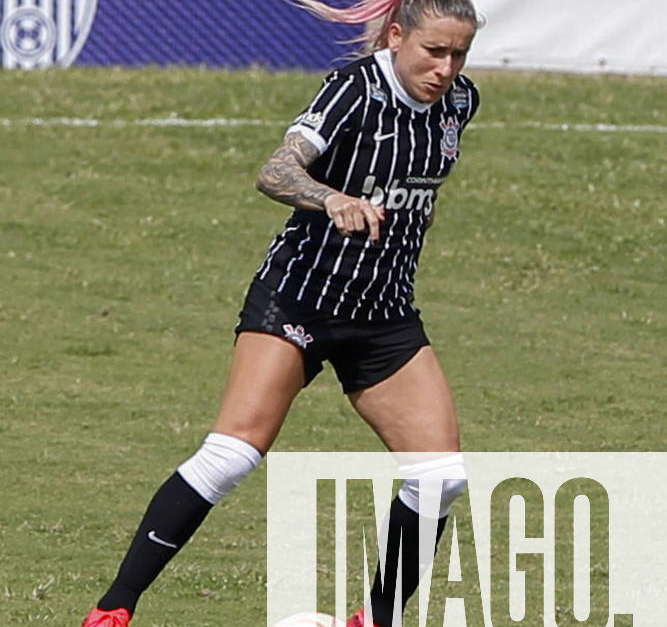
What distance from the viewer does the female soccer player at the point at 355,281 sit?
19.2 feet

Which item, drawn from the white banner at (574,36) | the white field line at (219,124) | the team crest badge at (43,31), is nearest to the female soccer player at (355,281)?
the white field line at (219,124)

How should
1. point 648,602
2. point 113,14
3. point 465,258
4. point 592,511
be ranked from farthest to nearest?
point 113,14
point 465,258
point 592,511
point 648,602

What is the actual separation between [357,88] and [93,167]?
30.6 feet

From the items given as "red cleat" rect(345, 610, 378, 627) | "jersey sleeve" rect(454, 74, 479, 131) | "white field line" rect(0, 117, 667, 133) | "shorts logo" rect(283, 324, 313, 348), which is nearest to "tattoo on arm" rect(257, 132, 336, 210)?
"shorts logo" rect(283, 324, 313, 348)

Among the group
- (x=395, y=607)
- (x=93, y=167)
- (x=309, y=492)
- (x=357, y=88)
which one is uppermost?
(x=357, y=88)

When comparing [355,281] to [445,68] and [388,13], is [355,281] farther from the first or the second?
[388,13]

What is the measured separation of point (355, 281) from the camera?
6.00m

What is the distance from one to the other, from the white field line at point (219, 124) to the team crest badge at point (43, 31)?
0.89 meters

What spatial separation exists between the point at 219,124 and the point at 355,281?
33.3ft

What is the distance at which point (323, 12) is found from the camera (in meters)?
6.05

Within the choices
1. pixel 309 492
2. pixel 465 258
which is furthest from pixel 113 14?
pixel 309 492

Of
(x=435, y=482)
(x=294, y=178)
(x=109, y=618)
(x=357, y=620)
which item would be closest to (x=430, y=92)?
(x=294, y=178)

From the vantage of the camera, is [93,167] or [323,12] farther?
[93,167]

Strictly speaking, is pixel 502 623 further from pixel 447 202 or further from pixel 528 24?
pixel 528 24
